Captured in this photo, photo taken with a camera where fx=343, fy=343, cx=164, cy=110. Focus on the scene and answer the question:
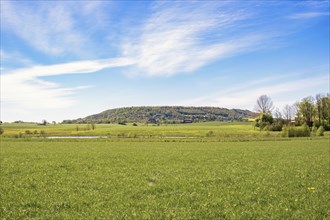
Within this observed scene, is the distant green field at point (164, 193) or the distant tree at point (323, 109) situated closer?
the distant green field at point (164, 193)

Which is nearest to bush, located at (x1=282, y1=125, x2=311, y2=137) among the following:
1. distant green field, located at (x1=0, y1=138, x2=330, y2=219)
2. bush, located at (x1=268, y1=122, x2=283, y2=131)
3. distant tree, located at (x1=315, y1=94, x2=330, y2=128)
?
bush, located at (x1=268, y1=122, x2=283, y2=131)

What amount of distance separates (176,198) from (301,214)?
5625 millimetres

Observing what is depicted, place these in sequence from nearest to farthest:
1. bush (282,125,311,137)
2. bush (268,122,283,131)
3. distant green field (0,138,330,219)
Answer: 1. distant green field (0,138,330,219)
2. bush (282,125,311,137)
3. bush (268,122,283,131)

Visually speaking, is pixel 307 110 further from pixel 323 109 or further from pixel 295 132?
pixel 295 132

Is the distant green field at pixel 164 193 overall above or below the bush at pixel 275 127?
below

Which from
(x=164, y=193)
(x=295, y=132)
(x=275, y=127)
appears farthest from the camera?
(x=275, y=127)

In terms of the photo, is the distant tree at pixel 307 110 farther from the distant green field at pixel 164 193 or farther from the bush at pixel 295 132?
the distant green field at pixel 164 193

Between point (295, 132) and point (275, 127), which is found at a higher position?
point (275, 127)

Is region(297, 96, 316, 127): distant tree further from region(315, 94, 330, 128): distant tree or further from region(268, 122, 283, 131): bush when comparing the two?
region(268, 122, 283, 131): bush

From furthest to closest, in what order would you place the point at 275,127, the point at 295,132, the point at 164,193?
the point at 275,127 → the point at 295,132 → the point at 164,193

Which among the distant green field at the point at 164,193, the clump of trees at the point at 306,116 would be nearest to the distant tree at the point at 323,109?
the clump of trees at the point at 306,116

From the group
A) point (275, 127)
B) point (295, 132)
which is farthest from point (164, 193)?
point (275, 127)

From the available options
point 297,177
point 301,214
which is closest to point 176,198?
point 301,214

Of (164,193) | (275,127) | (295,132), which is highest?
Result: (275,127)
